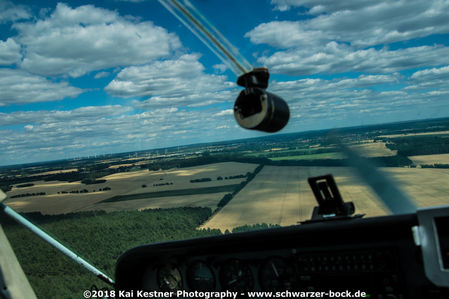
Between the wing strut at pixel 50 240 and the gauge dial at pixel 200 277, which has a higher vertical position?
the wing strut at pixel 50 240

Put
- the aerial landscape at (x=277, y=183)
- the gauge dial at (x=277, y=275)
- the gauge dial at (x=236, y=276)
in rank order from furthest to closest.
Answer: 1. the gauge dial at (x=236, y=276)
2. the gauge dial at (x=277, y=275)
3. the aerial landscape at (x=277, y=183)

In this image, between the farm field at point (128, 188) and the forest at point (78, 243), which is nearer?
the forest at point (78, 243)

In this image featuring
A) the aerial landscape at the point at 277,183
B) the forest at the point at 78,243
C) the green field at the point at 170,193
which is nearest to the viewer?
the aerial landscape at the point at 277,183

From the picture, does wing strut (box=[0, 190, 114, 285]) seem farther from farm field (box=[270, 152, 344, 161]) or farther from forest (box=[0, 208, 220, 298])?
farm field (box=[270, 152, 344, 161])

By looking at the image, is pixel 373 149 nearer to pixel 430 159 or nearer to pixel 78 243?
pixel 430 159

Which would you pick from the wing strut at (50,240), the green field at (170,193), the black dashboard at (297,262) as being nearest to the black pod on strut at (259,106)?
the black dashboard at (297,262)

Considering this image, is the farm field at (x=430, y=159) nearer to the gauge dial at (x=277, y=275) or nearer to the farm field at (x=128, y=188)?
the gauge dial at (x=277, y=275)

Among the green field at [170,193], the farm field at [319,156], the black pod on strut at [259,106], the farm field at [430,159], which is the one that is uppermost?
the black pod on strut at [259,106]
